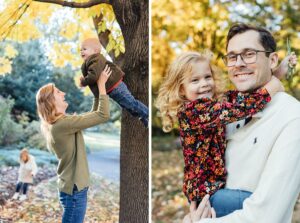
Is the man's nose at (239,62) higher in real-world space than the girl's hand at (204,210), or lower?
higher

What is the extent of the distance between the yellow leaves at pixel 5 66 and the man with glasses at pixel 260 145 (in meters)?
1.56

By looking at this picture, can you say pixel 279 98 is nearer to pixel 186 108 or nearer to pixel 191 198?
pixel 186 108

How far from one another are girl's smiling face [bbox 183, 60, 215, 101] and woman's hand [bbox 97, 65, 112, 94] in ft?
2.22

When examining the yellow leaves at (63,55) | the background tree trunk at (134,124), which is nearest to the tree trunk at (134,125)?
the background tree trunk at (134,124)

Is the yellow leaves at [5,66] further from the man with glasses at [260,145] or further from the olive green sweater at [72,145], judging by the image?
the man with glasses at [260,145]

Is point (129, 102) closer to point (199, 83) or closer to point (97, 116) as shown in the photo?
point (97, 116)

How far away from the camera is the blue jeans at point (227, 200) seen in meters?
2.73

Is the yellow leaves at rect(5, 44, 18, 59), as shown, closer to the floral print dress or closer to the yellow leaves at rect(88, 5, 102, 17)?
the yellow leaves at rect(88, 5, 102, 17)

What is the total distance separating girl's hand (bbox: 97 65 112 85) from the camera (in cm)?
350

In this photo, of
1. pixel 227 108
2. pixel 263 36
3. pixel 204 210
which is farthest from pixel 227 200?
pixel 263 36

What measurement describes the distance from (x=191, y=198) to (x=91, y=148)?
97 centimetres

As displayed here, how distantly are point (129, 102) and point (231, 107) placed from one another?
41.4 inches

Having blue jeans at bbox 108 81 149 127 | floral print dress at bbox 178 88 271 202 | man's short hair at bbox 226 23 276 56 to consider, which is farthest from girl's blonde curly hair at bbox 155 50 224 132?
blue jeans at bbox 108 81 149 127

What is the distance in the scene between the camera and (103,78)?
3.51m
